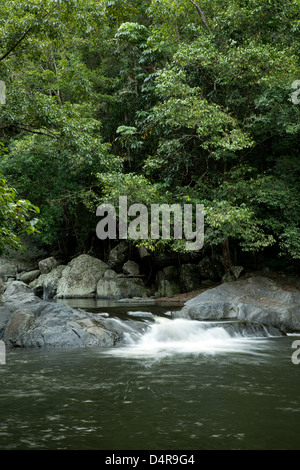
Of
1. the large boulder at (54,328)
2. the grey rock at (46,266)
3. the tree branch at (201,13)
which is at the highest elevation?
the tree branch at (201,13)

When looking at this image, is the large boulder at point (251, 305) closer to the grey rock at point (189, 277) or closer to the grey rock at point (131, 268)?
the grey rock at point (189, 277)

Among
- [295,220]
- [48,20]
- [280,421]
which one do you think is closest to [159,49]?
[48,20]

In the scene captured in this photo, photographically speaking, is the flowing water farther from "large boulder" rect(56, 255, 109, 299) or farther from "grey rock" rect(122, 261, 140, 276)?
"grey rock" rect(122, 261, 140, 276)

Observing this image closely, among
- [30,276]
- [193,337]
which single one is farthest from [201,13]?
[30,276]

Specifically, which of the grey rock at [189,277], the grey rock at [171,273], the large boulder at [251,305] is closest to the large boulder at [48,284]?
the grey rock at [171,273]

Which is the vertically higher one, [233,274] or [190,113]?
[190,113]

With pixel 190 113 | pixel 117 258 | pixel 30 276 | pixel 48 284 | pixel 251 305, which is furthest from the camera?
pixel 30 276

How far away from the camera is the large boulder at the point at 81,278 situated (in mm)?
19188

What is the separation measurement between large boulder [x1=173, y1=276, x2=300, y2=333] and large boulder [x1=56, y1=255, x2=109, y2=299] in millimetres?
7606

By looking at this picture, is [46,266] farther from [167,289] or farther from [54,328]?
[54,328]

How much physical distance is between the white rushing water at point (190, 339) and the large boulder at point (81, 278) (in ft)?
28.1

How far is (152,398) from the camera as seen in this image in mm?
5230

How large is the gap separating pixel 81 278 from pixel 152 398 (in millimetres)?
14770

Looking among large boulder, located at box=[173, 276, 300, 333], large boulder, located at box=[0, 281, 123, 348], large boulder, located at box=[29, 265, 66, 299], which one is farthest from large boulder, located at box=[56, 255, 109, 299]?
large boulder, located at box=[0, 281, 123, 348]
